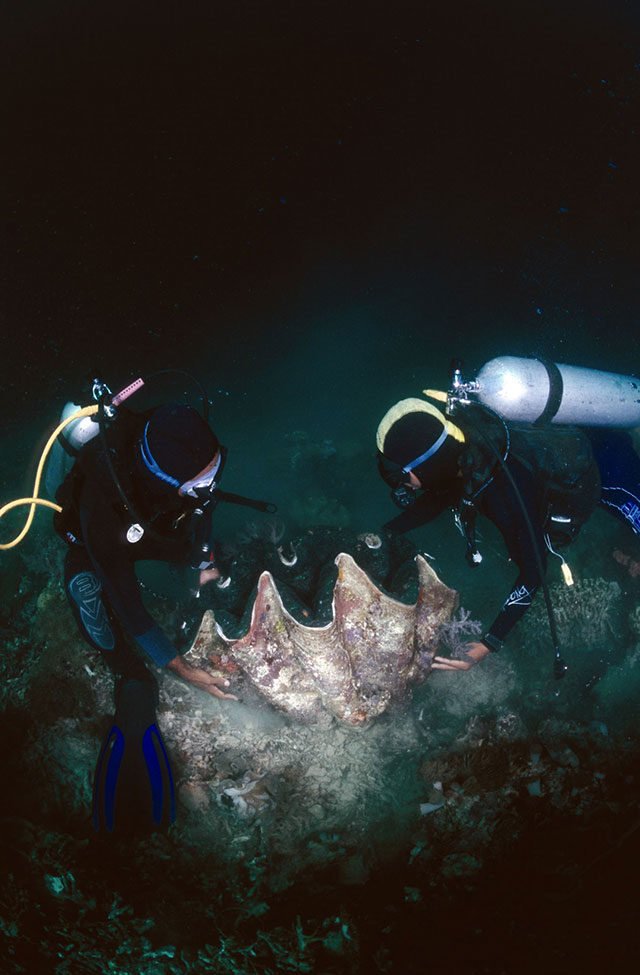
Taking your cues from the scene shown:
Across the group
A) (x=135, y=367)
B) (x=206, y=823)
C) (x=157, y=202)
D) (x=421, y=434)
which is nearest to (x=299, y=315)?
(x=135, y=367)

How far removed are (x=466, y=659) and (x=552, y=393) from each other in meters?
2.66

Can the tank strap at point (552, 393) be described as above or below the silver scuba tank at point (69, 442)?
below

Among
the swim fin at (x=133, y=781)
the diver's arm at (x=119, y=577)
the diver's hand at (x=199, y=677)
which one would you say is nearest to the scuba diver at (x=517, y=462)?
the diver's hand at (x=199, y=677)

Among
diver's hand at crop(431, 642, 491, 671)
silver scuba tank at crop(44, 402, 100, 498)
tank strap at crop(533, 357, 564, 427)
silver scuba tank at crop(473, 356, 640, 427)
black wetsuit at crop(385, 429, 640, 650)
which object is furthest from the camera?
tank strap at crop(533, 357, 564, 427)

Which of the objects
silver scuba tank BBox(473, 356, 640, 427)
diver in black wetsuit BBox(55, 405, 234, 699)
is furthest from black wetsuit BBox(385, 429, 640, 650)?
diver in black wetsuit BBox(55, 405, 234, 699)

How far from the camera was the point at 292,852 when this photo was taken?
322 cm

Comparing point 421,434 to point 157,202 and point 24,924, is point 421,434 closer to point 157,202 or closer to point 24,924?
point 24,924

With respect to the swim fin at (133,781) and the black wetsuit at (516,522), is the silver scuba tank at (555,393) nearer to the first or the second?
the black wetsuit at (516,522)

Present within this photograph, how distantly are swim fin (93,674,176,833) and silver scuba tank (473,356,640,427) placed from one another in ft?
13.0

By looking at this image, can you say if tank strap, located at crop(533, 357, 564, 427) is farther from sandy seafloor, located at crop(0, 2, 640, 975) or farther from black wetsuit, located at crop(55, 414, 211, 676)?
black wetsuit, located at crop(55, 414, 211, 676)

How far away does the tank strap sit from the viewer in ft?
14.1

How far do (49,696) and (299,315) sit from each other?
57.2 ft

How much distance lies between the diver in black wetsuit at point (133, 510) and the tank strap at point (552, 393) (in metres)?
3.17

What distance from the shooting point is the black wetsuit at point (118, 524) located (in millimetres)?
3049
